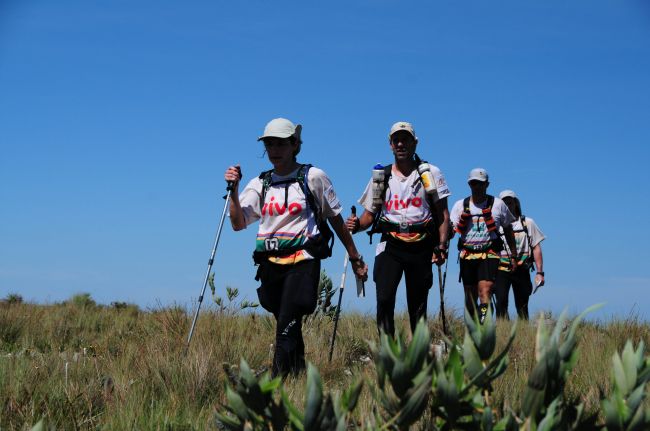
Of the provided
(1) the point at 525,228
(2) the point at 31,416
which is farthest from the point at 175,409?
(1) the point at 525,228

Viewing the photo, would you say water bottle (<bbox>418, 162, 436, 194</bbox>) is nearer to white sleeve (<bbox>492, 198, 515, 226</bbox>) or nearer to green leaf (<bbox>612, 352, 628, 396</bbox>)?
white sleeve (<bbox>492, 198, 515, 226</bbox>)

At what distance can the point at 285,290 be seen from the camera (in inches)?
238

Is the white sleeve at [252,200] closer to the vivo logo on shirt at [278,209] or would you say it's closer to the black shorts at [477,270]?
the vivo logo on shirt at [278,209]

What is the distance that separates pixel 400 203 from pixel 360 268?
86 cm

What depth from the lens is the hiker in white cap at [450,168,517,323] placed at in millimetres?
10266

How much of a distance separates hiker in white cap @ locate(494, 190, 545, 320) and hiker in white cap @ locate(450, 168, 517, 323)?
7.52ft

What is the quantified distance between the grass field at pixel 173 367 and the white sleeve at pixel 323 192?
4.29 feet

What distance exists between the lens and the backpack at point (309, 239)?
6094mm

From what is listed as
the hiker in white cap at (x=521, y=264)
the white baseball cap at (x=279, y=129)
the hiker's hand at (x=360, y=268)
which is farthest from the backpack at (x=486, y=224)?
the white baseball cap at (x=279, y=129)

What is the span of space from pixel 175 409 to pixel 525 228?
9.85 m

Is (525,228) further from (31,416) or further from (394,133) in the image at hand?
(31,416)

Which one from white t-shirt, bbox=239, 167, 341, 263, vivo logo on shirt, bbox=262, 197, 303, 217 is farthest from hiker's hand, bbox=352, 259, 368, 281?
vivo logo on shirt, bbox=262, 197, 303, 217

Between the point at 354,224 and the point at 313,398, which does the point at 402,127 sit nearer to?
A: the point at 354,224

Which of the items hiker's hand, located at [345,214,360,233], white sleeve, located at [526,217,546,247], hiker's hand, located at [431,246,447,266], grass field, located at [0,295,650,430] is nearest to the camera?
grass field, located at [0,295,650,430]
